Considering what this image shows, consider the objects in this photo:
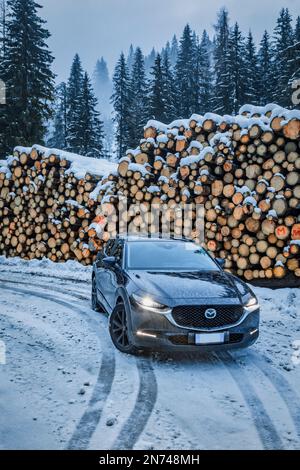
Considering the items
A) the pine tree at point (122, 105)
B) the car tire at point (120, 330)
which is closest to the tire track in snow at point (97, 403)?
the car tire at point (120, 330)

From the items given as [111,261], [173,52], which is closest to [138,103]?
[111,261]

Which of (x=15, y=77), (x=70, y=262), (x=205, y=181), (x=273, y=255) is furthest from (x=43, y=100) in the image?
(x=273, y=255)

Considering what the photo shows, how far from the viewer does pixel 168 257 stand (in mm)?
5832

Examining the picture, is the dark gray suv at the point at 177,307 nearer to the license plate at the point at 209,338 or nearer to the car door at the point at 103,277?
the license plate at the point at 209,338

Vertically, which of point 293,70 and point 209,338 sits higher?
point 293,70

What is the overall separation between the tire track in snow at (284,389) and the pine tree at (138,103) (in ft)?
101

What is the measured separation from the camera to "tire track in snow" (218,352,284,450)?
2973 mm

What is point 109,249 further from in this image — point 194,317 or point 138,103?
point 138,103

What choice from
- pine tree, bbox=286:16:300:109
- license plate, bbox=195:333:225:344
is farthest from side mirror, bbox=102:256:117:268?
pine tree, bbox=286:16:300:109

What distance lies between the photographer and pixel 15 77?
2325cm

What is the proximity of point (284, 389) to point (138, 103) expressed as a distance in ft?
145

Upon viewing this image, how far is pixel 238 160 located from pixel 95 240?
5.31 m

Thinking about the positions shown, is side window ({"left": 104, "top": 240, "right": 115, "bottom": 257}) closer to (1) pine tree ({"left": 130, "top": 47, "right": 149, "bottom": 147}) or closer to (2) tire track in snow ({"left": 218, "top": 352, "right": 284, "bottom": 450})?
(2) tire track in snow ({"left": 218, "top": 352, "right": 284, "bottom": 450})
